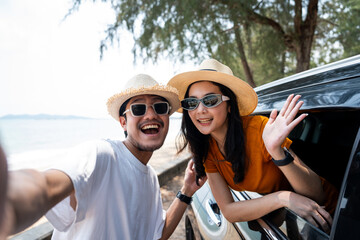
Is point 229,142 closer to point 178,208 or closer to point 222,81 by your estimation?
point 222,81

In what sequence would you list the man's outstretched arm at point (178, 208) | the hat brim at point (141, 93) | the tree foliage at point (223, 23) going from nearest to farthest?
the hat brim at point (141, 93) → the man's outstretched arm at point (178, 208) → the tree foliage at point (223, 23)

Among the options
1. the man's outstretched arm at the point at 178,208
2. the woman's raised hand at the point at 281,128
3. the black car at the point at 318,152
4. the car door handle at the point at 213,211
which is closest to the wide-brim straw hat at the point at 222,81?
the black car at the point at 318,152

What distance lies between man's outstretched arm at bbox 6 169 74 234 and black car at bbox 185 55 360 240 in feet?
3.42

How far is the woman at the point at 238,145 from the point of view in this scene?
1381 mm

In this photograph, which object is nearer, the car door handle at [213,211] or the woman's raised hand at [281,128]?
the woman's raised hand at [281,128]

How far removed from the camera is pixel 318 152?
248cm

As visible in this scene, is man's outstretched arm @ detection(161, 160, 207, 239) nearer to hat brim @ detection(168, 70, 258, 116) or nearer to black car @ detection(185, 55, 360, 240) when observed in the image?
black car @ detection(185, 55, 360, 240)

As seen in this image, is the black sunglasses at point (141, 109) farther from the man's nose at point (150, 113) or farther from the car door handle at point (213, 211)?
the car door handle at point (213, 211)

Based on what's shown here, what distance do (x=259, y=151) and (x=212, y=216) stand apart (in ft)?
2.24

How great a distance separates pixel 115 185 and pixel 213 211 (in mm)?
924

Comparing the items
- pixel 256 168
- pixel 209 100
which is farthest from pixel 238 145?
pixel 209 100

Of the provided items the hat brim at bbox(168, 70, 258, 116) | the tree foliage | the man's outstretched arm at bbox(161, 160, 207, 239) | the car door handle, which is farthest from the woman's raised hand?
the tree foliage

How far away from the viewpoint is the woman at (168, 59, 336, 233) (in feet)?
4.53

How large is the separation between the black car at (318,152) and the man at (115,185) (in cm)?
42
